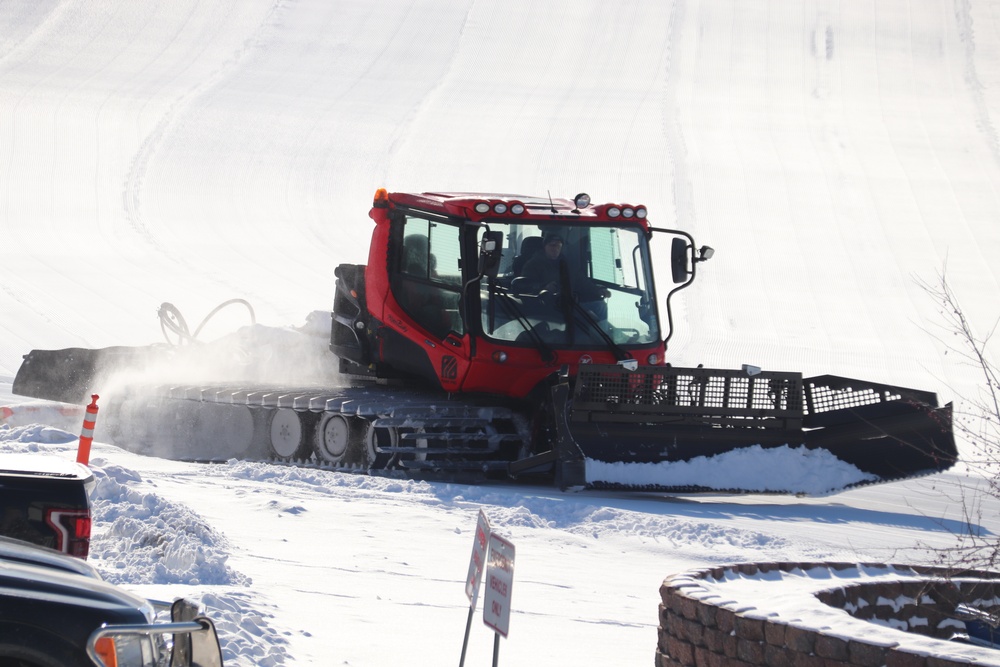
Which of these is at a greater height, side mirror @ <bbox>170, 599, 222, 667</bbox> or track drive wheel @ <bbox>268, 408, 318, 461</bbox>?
Result: track drive wheel @ <bbox>268, 408, 318, 461</bbox>

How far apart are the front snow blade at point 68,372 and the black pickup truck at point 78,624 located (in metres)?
11.0

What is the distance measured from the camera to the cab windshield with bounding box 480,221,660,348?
38.3 ft

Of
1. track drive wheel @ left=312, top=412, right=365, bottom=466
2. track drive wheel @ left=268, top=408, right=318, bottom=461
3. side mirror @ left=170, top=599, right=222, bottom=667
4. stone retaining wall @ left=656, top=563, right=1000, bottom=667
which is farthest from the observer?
track drive wheel @ left=268, top=408, right=318, bottom=461

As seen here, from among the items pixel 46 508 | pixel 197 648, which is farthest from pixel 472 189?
pixel 197 648

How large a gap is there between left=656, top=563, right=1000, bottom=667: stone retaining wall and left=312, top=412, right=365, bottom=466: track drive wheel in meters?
6.74

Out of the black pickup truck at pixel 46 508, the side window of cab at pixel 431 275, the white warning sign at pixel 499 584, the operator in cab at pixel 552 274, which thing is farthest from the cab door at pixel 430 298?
the black pickup truck at pixel 46 508

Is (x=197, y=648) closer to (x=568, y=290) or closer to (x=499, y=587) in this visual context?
(x=499, y=587)

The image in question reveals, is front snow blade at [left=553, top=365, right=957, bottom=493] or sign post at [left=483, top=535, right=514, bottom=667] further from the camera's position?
front snow blade at [left=553, top=365, right=957, bottom=493]

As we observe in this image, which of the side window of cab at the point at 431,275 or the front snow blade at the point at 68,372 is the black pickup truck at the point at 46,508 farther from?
the front snow blade at the point at 68,372

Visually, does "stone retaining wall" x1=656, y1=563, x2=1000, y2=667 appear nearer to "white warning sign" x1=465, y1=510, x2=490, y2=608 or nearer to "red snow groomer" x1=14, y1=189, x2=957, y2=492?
"white warning sign" x1=465, y1=510, x2=490, y2=608

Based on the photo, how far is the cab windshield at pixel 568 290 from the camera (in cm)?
1169

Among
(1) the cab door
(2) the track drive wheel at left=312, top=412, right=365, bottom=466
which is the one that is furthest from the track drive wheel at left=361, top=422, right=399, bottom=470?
(1) the cab door

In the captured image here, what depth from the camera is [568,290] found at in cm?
1175

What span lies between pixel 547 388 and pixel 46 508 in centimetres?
663
